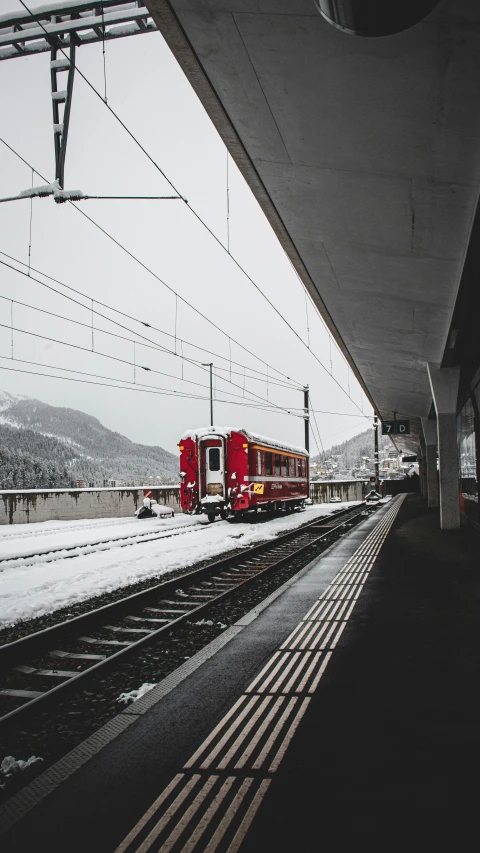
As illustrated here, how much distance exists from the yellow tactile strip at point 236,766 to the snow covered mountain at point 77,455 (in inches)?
1440

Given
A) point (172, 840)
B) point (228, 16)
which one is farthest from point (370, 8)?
point (172, 840)

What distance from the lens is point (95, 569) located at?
1119cm

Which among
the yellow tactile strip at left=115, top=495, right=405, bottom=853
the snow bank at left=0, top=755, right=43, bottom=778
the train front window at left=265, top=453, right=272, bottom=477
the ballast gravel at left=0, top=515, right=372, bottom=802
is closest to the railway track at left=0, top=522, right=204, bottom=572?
the train front window at left=265, top=453, right=272, bottom=477

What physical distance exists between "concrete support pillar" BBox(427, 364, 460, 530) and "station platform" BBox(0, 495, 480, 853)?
12192 mm

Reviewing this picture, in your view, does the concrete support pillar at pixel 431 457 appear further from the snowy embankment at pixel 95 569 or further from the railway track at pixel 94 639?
the railway track at pixel 94 639

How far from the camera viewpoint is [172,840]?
108 inches

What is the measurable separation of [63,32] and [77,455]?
119 meters

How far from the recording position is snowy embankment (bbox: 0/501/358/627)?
8602 millimetres

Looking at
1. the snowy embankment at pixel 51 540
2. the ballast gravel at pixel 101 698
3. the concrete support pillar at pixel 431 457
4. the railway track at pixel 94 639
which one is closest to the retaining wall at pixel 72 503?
the snowy embankment at pixel 51 540

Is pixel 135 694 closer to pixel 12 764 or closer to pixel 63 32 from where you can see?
pixel 12 764

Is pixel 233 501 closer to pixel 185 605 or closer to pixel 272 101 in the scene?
pixel 185 605

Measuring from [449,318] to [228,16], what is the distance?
27.9 ft

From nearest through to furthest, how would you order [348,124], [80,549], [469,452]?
[348,124] < [80,549] < [469,452]

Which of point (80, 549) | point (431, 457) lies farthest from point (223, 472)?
point (431, 457)
